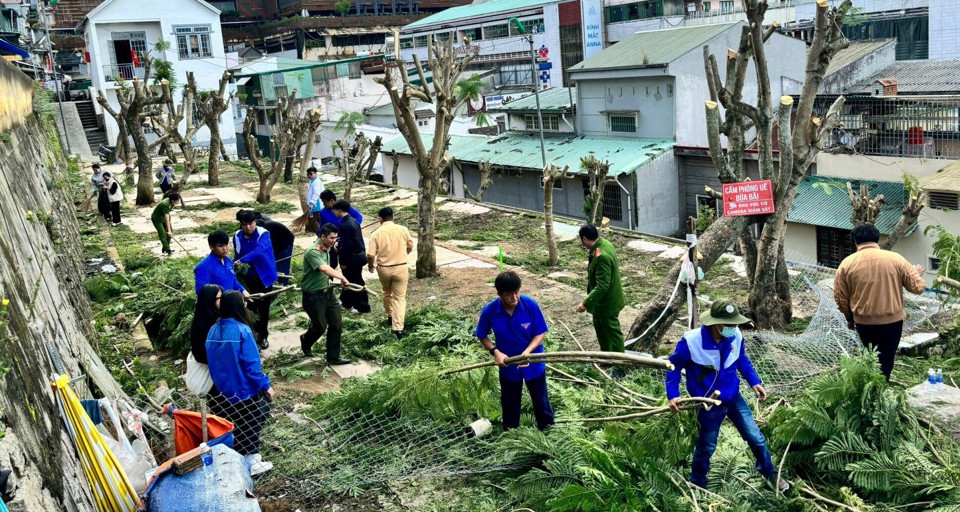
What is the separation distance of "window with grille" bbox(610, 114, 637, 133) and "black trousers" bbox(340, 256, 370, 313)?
18.3m

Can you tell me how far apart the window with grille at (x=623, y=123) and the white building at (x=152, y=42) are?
22.7m

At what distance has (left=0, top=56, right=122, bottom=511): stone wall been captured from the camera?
13.2 ft

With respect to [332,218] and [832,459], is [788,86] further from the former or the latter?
[832,459]

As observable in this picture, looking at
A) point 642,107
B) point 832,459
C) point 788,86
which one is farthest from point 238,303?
point 788,86

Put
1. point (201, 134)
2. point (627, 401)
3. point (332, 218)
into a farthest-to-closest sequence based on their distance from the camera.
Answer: point (201, 134) → point (332, 218) → point (627, 401)

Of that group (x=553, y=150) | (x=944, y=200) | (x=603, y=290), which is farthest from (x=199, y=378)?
(x=553, y=150)

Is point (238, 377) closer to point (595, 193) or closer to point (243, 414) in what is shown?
point (243, 414)

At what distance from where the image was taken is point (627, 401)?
6.91m

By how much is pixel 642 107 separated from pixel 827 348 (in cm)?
2039

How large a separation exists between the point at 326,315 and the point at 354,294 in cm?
251

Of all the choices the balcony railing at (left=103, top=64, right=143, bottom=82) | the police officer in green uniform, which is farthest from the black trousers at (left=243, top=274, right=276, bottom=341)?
the balcony railing at (left=103, top=64, right=143, bottom=82)

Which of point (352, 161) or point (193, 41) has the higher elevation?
point (193, 41)

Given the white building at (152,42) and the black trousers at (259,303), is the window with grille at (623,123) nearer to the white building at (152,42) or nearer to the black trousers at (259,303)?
the black trousers at (259,303)

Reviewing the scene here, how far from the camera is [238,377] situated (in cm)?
612
